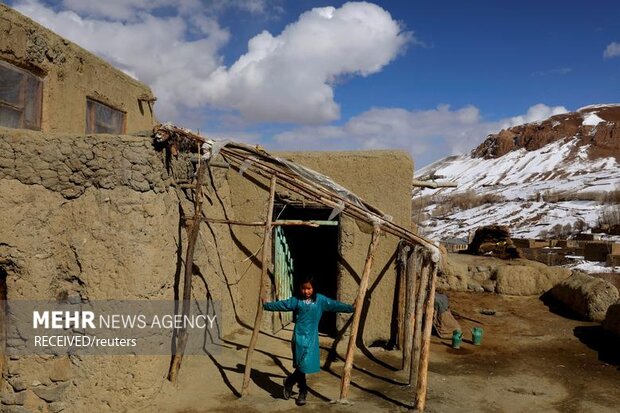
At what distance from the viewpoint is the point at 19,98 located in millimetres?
8273

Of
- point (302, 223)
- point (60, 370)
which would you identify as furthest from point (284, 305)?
point (60, 370)

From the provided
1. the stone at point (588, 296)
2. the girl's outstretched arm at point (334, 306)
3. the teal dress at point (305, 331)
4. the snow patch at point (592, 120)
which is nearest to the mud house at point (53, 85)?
the teal dress at point (305, 331)

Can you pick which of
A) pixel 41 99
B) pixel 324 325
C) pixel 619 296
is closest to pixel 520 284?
pixel 619 296

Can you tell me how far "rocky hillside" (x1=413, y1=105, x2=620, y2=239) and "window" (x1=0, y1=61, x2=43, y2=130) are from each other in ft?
23.3

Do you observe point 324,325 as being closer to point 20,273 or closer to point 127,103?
point 20,273

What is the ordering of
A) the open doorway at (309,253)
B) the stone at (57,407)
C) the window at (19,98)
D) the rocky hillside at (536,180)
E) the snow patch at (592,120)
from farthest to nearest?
the snow patch at (592,120)
the rocky hillside at (536,180)
the open doorway at (309,253)
the window at (19,98)
the stone at (57,407)

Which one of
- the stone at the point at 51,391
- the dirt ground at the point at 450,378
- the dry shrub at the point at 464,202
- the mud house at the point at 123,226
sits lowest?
the dirt ground at the point at 450,378

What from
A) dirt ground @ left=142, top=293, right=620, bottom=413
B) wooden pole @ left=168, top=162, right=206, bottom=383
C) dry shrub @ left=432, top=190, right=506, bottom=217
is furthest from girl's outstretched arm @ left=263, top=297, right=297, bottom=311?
dry shrub @ left=432, top=190, right=506, bottom=217

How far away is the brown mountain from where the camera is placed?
85938mm

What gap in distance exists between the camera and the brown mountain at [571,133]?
8594cm

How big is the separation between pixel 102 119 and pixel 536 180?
262 ft

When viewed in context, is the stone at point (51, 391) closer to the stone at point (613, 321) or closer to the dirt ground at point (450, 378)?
the dirt ground at point (450, 378)

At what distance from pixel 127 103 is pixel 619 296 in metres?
11.7

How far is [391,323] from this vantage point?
863 cm
